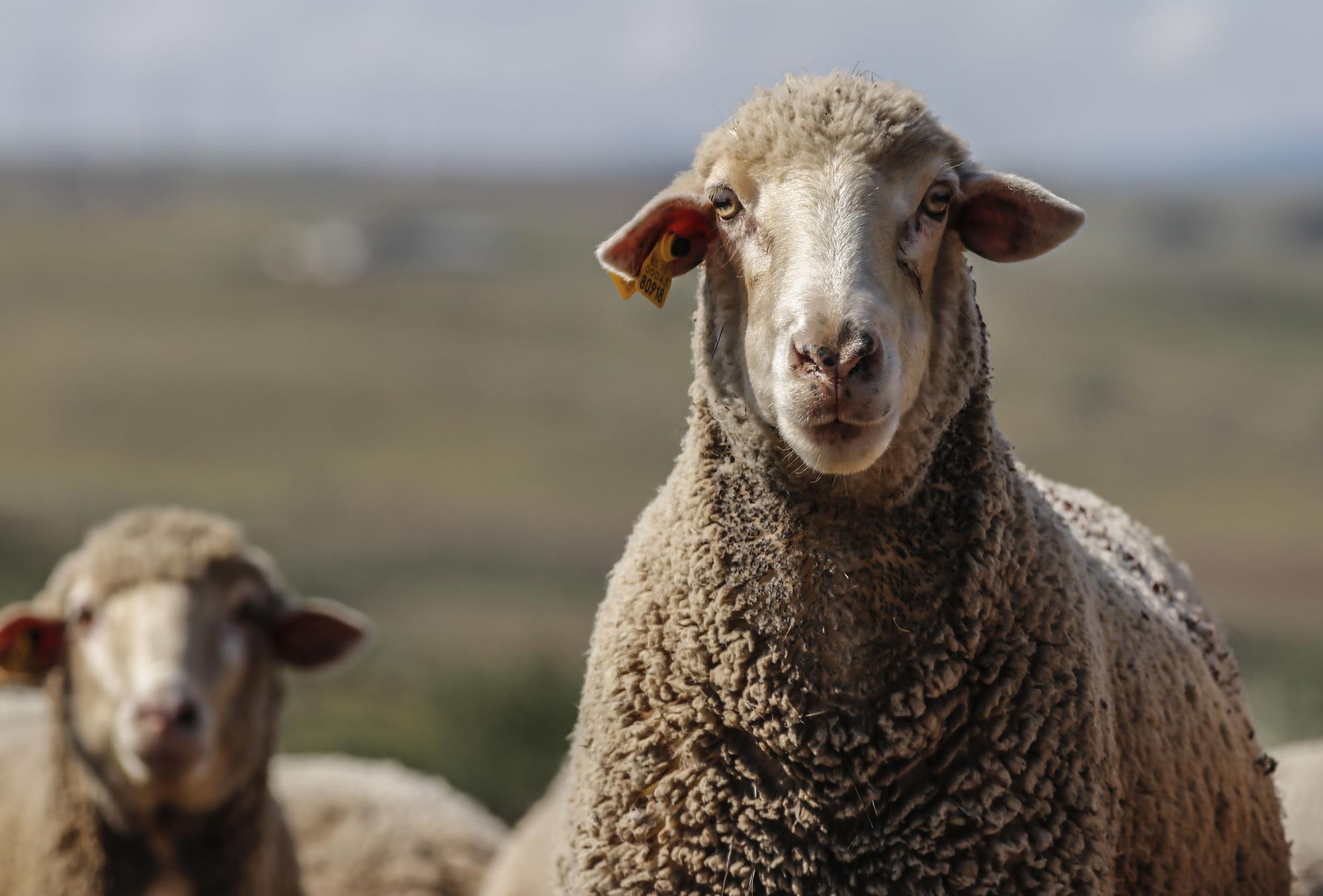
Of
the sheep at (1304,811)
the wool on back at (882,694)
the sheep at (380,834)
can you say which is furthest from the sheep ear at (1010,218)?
the sheep at (380,834)

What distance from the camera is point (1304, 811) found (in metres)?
4.79

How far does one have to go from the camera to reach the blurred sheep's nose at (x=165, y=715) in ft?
15.7

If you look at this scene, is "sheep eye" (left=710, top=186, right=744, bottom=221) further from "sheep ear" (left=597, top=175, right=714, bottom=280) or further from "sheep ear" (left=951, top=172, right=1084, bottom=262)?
"sheep ear" (left=951, top=172, right=1084, bottom=262)

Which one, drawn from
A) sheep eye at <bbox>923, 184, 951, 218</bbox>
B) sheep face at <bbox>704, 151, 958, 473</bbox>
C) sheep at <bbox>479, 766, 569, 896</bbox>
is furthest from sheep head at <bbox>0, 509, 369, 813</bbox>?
sheep eye at <bbox>923, 184, 951, 218</bbox>

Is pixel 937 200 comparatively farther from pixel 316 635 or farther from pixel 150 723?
pixel 316 635

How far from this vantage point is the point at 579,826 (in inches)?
138

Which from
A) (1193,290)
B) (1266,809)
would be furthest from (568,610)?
(1193,290)

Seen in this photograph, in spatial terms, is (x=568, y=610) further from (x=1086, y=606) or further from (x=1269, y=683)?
(x=1086, y=606)

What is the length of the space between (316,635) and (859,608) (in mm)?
2962

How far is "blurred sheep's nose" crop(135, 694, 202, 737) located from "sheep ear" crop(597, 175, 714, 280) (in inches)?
85.4

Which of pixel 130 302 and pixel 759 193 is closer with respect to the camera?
pixel 759 193

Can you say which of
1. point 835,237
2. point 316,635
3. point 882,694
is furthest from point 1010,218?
point 316,635

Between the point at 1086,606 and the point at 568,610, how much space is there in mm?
22480

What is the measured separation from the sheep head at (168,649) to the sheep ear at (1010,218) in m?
2.91
